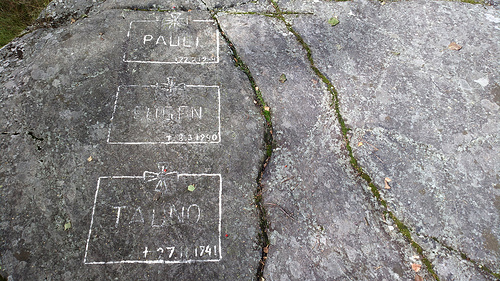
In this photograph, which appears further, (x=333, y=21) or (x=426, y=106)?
(x=333, y=21)

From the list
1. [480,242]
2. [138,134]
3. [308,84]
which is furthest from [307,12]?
[480,242]

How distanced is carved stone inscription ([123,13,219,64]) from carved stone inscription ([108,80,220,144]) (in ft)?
1.17

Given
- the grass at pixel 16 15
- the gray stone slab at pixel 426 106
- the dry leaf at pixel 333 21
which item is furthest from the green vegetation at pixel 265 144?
the grass at pixel 16 15

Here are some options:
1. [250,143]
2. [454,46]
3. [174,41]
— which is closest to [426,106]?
[454,46]

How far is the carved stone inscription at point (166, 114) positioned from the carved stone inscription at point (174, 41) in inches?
14.1

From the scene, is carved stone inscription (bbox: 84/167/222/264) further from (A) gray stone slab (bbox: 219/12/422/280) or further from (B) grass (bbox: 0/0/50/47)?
(B) grass (bbox: 0/0/50/47)

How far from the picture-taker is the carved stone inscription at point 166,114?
8.91 feet

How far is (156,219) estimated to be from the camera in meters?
2.39

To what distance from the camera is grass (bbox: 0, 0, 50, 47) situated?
3.44 meters

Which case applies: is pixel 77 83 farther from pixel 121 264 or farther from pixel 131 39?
pixel 121 264

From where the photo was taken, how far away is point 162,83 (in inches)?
118

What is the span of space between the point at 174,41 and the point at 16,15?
2.13m

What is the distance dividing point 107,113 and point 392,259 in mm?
2704

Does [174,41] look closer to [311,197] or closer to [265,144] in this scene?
[265,144]
